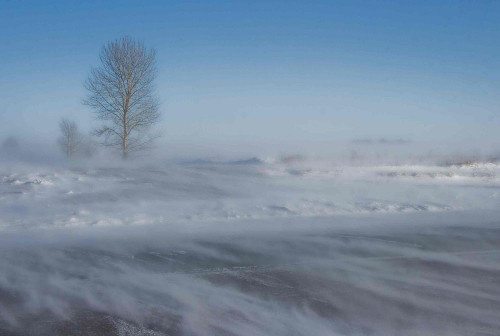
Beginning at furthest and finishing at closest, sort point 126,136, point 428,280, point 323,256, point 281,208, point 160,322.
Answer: point 126,136 < point 281,208 < point 323,256 < point 428,280 < point 160,322

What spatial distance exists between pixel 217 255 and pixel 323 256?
140cm

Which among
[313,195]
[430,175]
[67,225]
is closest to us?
[67,225]

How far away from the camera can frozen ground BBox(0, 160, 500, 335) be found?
362 centimetres

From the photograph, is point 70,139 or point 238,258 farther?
point 70,139

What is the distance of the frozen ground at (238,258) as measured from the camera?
3623 millimetres

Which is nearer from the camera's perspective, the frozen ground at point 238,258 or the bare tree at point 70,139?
the frozen ground at point 238,258

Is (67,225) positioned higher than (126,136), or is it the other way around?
(126,136)

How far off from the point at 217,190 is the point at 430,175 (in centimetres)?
758

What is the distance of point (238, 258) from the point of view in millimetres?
5508

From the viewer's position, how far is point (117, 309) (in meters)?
3.77

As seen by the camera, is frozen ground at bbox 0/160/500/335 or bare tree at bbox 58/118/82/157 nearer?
frozen ground at bbox 0/160/500/335

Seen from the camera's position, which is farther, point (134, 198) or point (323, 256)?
point (134, 198)

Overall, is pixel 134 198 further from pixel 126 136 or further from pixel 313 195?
pixel 126 136

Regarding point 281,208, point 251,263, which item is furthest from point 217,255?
point 281,208
